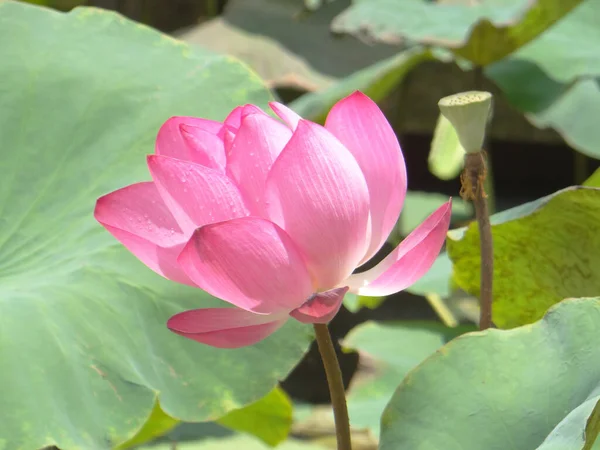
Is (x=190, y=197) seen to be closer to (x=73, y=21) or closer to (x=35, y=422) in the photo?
(x=35, y=422)

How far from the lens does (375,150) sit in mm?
416

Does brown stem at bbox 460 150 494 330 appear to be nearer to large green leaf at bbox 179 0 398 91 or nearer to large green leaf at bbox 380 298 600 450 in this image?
large green leaf at bbox 380 298 600 450

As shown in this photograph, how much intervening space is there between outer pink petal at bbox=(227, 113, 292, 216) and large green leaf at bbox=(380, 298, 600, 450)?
14cm

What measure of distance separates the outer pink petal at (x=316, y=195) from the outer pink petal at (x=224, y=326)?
0.04 meters

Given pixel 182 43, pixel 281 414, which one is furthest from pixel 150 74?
pixel 281 414

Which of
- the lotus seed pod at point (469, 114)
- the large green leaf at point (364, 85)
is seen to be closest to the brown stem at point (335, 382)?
the lotus seed pod at point (469, 114)

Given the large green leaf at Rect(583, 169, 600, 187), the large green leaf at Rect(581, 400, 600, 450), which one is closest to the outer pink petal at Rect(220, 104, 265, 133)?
the large green leaf at Rect(581, 400, 600, 450)

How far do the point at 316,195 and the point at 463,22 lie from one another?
1044 mm

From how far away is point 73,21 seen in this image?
2.52ft

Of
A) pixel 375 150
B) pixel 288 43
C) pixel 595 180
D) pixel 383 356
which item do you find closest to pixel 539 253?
pixel 595 180

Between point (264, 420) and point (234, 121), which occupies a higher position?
point (234, 121)

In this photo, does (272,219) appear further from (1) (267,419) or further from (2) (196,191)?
(1) (267,419)

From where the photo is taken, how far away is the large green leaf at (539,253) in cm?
56

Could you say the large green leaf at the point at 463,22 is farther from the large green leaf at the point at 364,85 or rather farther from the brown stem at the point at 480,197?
the brown stem at the point at 480,197
